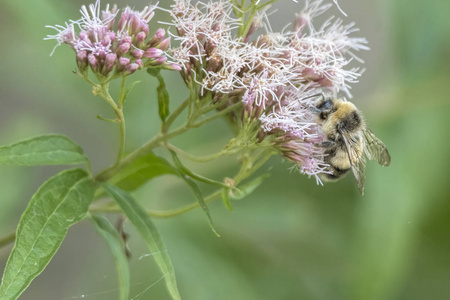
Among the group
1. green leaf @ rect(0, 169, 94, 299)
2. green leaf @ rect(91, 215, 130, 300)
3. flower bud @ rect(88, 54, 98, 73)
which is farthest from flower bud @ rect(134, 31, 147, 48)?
green leaf @ rect(91, 215, 130, 300)

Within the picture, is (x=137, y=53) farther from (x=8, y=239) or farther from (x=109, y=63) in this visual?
(x=8, y=239)

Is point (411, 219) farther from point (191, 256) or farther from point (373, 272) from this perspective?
point (191, 256)

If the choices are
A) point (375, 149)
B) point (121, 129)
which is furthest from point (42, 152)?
point (375, 149)

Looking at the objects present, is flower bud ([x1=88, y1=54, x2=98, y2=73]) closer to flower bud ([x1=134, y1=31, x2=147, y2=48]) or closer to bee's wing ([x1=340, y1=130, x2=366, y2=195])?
flower bud ([x1=134, y1=31, x2=147, y2=48])

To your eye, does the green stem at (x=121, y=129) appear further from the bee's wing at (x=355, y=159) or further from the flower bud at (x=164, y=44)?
the bee's wing at (x=355, y=159)

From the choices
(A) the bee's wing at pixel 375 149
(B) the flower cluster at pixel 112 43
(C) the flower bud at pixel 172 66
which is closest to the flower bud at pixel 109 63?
(B) the flower cluster at pixel 112 43

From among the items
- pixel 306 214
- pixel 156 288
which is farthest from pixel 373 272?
pixel 156 288
